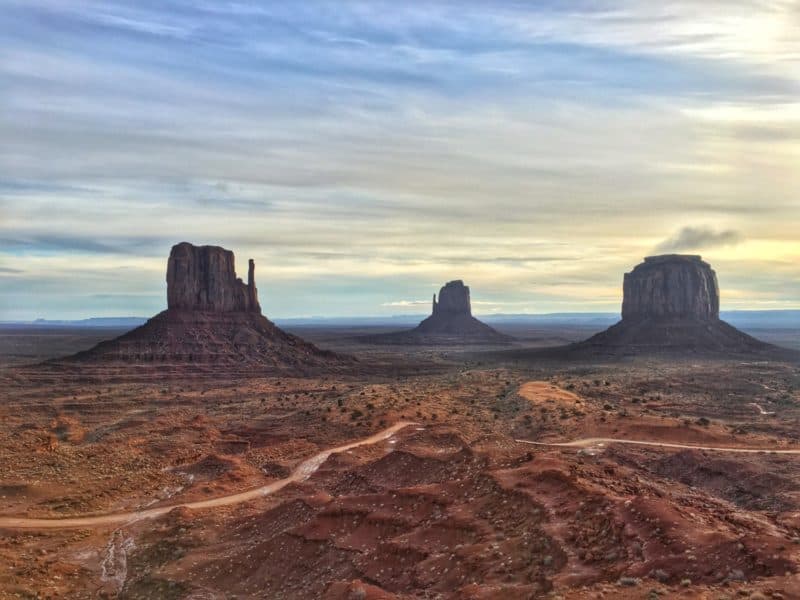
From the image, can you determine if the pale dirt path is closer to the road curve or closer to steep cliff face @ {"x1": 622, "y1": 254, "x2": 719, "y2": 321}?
the road curve

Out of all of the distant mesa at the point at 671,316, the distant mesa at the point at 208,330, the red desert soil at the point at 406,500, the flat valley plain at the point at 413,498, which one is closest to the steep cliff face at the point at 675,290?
the distant mesa at the point at 671,316

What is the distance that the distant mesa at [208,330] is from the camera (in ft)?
363

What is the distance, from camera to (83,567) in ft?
93.8

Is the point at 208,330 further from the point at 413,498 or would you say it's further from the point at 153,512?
the point at 413,498

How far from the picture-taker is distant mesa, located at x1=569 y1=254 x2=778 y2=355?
14175 centimetres

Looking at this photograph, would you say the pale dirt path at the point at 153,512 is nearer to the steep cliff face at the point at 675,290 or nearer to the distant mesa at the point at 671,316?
the distant mesa at the point at 671,316

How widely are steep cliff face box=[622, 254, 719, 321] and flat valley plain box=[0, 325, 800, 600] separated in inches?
3267

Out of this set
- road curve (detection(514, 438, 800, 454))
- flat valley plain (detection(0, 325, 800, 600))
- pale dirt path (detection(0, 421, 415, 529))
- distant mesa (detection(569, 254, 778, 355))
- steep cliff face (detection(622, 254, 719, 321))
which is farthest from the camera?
steep cliff face (detection(622, 254, 719, 321))

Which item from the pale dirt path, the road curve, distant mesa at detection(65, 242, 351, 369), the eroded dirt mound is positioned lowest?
the pale dirt path

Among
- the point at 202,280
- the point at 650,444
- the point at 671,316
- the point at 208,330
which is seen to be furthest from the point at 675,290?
the point at 650,444

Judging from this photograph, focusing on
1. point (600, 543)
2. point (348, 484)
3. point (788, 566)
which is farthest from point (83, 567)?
point (788, 566)

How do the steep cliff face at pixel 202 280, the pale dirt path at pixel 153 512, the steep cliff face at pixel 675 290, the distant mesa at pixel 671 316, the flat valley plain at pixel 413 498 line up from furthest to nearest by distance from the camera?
the steep cliff face at pixel 675 290
the distant mesa at pixel 671 316
the steep cliff face at pixel 202 280
the pale dirt path at pixel 153 512
the flat valley plain at pixel 413 498

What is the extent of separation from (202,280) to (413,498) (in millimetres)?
104881

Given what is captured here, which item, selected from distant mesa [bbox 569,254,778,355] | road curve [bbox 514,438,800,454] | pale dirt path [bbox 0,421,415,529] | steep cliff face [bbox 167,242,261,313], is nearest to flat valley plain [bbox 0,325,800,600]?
pale dirt path [bbox 0,421,415,529]
